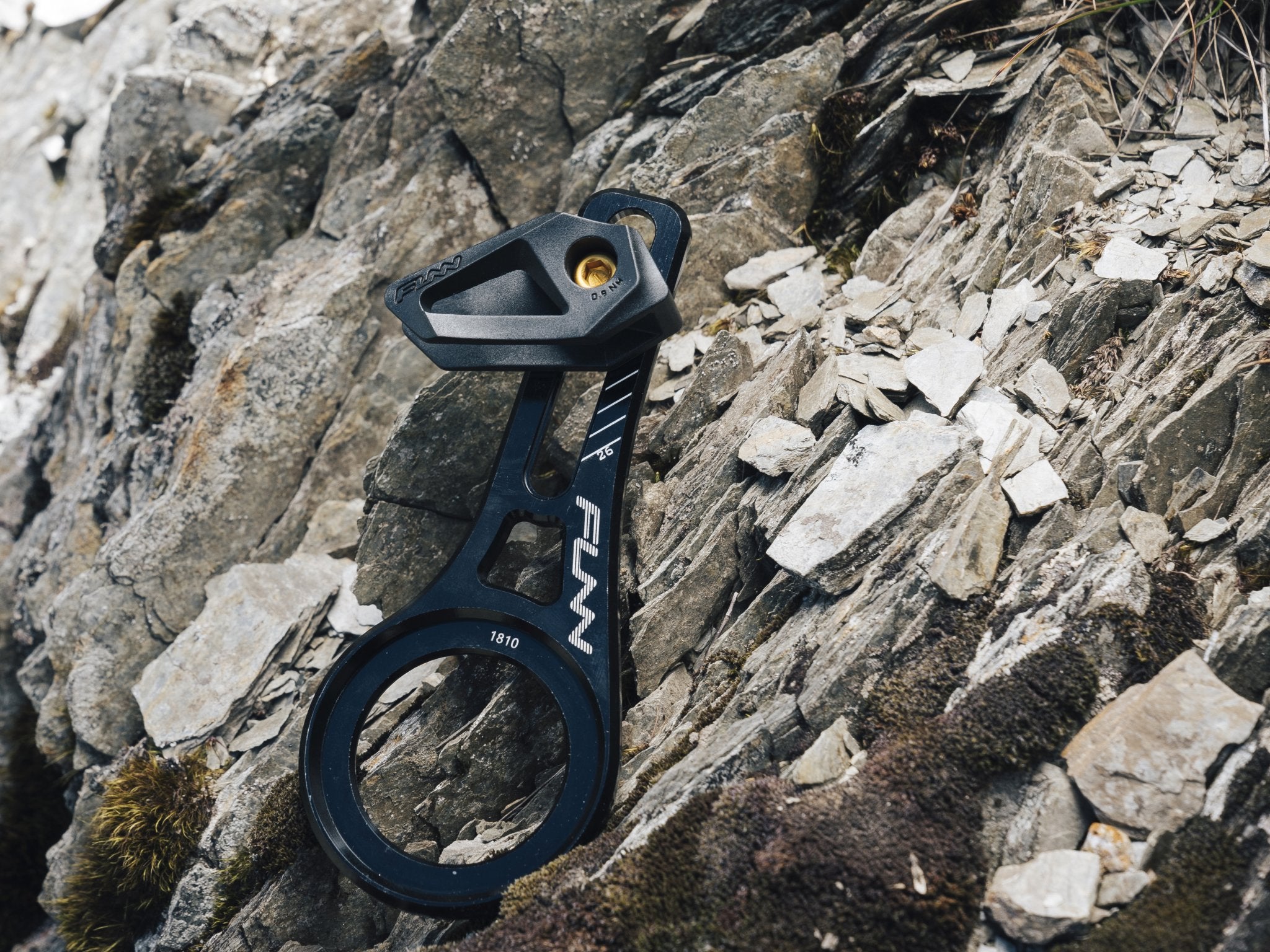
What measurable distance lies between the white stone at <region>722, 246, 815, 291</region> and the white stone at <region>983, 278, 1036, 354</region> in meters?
2.04

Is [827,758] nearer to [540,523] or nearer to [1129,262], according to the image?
[540,523]

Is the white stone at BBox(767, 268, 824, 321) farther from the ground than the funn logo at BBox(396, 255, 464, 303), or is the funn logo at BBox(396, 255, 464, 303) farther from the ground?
the funn logo at BBox(396, 255, 464, 303)

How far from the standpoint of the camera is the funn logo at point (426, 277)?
21.3ft

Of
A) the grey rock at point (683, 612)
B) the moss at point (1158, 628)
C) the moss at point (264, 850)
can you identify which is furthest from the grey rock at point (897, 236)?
the moss at point (264, 850)

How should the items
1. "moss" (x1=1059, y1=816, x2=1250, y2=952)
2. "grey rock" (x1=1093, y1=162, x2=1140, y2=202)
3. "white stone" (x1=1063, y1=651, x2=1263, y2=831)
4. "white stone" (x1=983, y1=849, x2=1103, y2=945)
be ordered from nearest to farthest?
1. "moss" (x1=1059, y1=816, x2=1250, y2=952)
2. "white stone" (x1=983, y1=849, x2=1103, y2=945)
3. "white stone" (x1=1063, y1=651, x2=1263, y2=831)
4. "grey rock" (x1=1093, y1=162, x2=1140, y2=202)

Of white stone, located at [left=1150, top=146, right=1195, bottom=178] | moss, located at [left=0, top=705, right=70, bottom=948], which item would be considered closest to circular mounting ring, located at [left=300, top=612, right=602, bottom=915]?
white stone, located at [left=1150, top=146, right=1195, bottom=178]

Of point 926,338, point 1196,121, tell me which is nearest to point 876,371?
point 926,338

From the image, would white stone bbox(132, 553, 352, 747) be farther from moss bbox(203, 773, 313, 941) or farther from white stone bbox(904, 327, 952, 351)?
white stone bbox(904, 327, 952, 351)

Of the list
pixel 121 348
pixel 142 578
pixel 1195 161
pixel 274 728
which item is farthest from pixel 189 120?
pixel 1195 161

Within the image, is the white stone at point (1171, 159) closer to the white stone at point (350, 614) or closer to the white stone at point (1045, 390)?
the white stone at point (1045, 390)

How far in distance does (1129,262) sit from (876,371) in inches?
74.8

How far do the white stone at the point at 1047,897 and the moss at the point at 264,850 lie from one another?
191 inches

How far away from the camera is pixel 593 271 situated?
6359mm

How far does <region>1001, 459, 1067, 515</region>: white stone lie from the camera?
511cm
